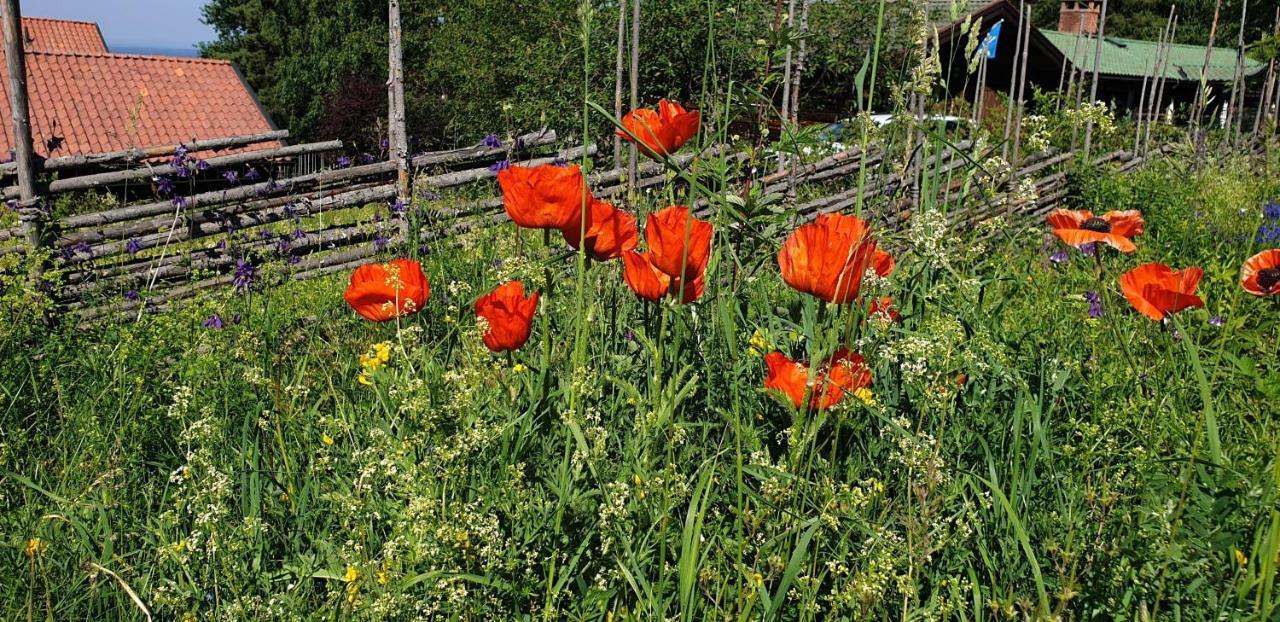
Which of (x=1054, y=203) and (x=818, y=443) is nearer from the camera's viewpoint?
(x=818, y=443)

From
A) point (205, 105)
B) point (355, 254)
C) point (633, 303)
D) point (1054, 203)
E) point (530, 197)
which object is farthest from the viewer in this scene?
point (205, 105)

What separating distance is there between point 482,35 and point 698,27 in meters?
7.25

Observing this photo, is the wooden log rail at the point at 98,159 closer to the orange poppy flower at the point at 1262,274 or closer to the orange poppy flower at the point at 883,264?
the orange poppy flower at the point at 883,264

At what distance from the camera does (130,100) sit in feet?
56.5

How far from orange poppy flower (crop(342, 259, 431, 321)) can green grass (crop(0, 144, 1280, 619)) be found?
0.28ft

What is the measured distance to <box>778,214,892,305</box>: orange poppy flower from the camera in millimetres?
1049

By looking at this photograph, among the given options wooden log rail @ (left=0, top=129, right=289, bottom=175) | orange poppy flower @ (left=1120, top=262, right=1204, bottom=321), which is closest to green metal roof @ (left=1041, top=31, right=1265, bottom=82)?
wooden log rail @ (left=0, top=129, right=289, bottom=175)

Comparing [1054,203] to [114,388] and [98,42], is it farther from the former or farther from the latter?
[98,42]

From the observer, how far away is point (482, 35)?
18.6m

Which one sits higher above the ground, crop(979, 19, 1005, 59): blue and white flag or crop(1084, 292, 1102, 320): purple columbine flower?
crop(979, 19, 1005, 59): blue and white flag

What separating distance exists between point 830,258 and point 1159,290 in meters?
0.68

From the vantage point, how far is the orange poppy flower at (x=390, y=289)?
143cm

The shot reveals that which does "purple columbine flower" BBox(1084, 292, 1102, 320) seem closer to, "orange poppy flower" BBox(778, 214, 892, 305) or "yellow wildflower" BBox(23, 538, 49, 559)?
"orange poppy flower" BBox(778, 214, 892, 305)

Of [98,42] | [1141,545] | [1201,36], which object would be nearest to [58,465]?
[1141,545]
